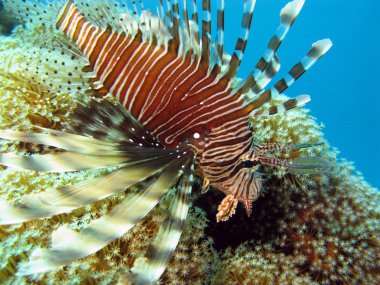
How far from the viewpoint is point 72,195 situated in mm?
1916

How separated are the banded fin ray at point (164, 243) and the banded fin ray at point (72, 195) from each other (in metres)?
0.26

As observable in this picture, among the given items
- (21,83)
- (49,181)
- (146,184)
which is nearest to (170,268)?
(146,184)

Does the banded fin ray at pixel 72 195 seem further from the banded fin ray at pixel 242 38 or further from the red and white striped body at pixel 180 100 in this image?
the banded fin ray at pixel 242 38

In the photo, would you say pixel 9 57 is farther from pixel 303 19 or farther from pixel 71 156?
pixel 303 19

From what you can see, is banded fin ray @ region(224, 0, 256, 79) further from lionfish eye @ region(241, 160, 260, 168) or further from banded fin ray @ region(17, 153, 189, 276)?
banded fin ray @ region(17, 153, 189, 276)

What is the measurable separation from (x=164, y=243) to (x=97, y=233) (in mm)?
424

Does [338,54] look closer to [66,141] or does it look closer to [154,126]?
[154,126]

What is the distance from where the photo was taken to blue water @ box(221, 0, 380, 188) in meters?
85.5

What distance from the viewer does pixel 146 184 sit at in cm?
221

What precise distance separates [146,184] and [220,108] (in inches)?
38.0

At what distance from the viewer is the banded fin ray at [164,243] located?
1.77m

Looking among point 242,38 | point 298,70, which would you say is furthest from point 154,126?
point 298,70

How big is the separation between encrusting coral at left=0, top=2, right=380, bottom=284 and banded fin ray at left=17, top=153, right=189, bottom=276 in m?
0.43

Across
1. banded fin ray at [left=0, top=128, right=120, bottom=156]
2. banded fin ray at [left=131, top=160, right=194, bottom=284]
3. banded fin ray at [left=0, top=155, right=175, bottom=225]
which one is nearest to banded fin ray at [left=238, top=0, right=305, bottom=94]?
banded fin ray at [left=131, top=160, right=194, bottom=284]
